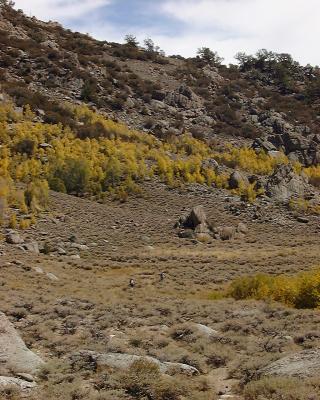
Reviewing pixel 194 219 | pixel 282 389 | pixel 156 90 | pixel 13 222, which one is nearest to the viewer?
pixel 282 389

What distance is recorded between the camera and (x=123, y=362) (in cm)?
1025

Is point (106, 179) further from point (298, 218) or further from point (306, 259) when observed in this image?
point (306, 259)

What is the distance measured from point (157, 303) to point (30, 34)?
6869 cm

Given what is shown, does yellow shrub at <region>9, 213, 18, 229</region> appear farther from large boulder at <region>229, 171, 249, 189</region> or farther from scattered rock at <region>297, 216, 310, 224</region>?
scattered rock at <region>297, 216, 310, 224</region>

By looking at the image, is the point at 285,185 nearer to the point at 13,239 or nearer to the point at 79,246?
the point at 79,246

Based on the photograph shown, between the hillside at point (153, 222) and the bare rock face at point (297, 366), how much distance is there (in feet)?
0.16

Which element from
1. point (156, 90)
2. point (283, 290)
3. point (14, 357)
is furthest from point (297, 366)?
point (156, 90)

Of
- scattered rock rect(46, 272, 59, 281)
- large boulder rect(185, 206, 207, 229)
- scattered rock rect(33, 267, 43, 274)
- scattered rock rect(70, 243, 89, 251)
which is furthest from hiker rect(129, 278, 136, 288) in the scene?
large boulder rect(185, 206, 207, 229)

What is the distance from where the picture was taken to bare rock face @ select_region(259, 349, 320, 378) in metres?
→ 9.05

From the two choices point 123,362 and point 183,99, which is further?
point 183,99

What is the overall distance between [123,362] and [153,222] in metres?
32.2

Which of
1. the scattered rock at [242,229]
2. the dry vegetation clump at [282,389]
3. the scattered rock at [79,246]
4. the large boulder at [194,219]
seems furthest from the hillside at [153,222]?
the scattered rock at [242,229]

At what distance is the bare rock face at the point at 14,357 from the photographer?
9.93 m

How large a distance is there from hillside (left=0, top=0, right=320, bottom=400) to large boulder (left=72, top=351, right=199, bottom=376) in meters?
0.05
